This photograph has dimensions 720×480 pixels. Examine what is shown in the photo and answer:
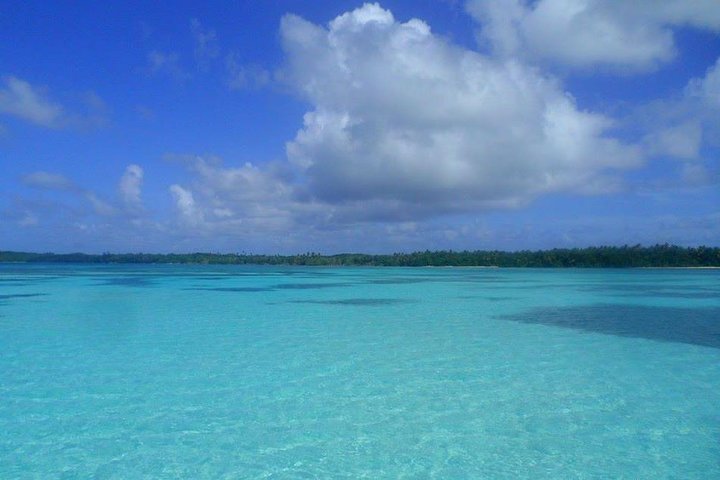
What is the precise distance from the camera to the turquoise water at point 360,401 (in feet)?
16.8

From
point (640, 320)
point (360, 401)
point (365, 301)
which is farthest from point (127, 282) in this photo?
point (360, 401)

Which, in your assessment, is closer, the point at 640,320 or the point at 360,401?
the point at 360,401

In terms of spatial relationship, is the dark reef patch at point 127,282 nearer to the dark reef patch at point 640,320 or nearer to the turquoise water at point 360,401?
the turquoise water at point 360,401

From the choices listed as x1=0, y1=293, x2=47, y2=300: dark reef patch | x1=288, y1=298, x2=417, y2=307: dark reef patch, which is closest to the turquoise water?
x1=288, y1=298, x2=417, y2=307: dark reef patch

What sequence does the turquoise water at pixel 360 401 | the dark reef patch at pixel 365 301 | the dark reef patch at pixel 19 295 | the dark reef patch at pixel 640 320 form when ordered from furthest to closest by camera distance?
1. the dark reef patch at pixel 19 295
2. the dark reef patch at pixel 365 301
3. the dark reef patch at pixel 640 320
4. the turquoise water at pixel 360 401

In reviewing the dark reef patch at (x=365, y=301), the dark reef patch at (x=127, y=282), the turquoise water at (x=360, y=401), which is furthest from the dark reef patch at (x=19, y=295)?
the dark reef patch at (x=365, y=301)

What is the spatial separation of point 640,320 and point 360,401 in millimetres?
11892

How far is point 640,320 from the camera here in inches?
612

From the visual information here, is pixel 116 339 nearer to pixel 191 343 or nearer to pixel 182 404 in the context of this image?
pixel 191 343

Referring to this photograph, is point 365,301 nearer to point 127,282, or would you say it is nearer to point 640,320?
point 640,320

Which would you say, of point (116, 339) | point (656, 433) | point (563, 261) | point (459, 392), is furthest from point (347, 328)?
point (563, 261)

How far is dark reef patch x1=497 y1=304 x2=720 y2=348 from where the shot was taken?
41.4ft

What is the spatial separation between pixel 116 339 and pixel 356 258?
329 ft

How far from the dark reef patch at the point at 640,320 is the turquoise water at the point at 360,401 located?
0.55ft
